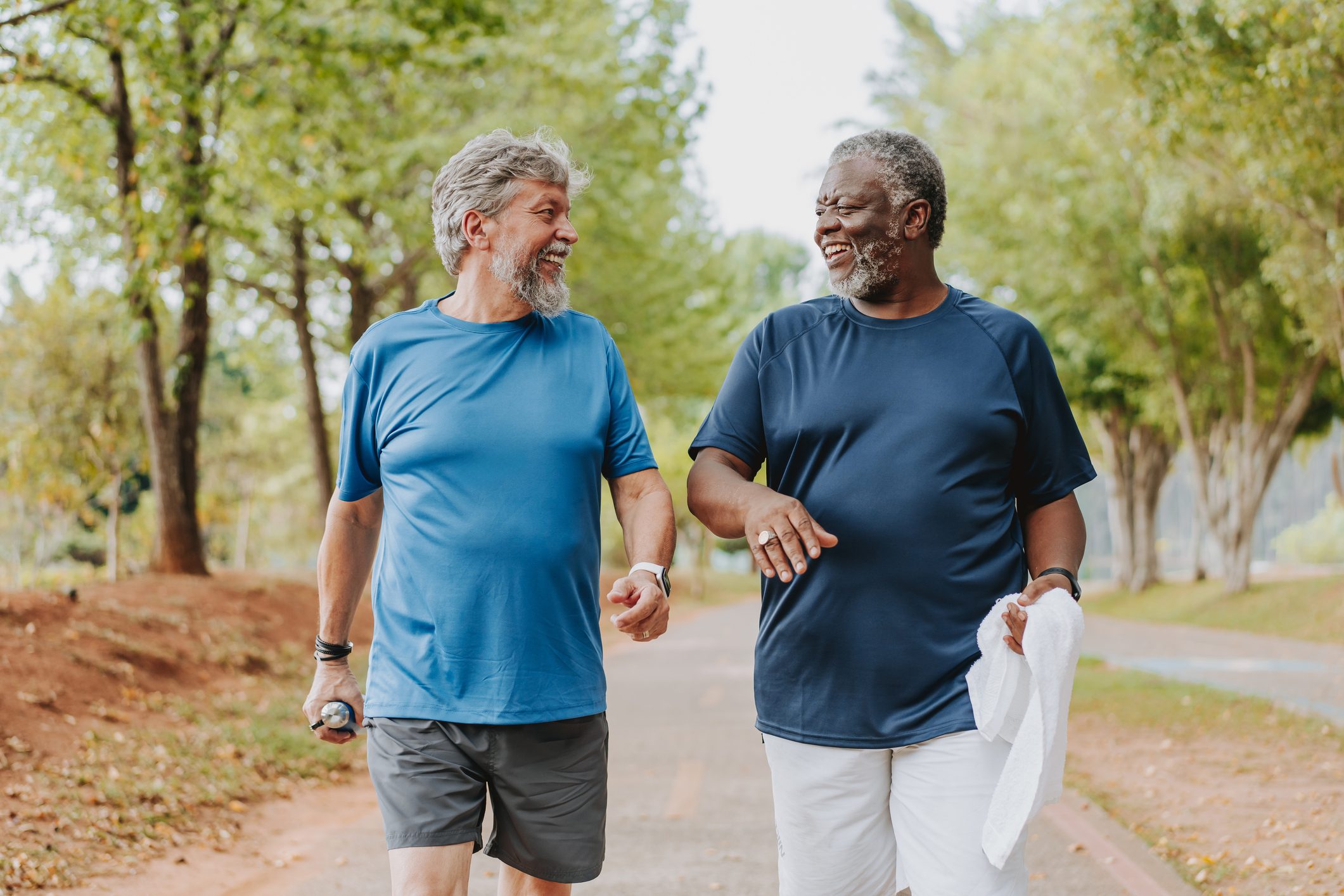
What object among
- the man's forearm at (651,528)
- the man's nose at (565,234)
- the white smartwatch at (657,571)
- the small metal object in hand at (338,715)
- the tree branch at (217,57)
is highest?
the tree branch at (217,57)

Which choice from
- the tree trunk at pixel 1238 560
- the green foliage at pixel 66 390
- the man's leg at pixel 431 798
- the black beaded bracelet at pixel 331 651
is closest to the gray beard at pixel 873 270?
the man's leg at pixel 431 798

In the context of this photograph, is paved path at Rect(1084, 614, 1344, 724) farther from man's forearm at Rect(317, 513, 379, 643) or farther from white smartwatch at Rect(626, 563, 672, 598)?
man's forearm at Rect(317, 513, 379, 643)

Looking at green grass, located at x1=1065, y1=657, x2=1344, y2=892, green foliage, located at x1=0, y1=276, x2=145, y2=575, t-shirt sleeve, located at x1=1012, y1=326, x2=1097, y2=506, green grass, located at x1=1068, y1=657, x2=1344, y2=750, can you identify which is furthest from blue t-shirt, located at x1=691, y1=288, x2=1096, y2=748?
green foliage, located at x1=0, y1=276, x2=145, y2=575

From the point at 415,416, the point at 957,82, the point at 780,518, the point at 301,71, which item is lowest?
the point at 780,518

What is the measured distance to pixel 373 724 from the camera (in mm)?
3111

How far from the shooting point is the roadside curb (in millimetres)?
5742

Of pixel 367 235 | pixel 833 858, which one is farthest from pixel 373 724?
pixel 367 235

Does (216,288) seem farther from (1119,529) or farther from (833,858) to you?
(1119,529)

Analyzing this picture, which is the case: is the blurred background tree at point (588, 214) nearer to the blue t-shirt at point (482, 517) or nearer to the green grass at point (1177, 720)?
the green grass at point (1177, 720)

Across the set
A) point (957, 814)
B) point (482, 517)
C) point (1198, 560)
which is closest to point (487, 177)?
point (482, 517)

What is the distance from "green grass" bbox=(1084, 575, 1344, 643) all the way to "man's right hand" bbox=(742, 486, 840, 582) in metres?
18.6

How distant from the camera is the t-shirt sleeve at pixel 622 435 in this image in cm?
333

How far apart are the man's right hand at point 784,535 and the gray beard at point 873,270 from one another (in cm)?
57

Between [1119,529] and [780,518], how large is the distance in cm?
3274
